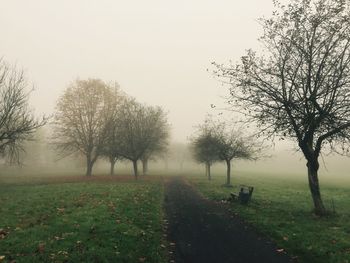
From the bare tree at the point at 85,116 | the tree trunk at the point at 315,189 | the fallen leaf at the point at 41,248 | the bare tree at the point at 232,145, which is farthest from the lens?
the bare tree at the point at 85,116

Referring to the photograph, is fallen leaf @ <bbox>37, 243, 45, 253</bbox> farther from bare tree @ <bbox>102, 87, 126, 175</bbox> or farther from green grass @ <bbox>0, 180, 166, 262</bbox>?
bare tree @ <bbox>102, 87, 126, 175</bbox>

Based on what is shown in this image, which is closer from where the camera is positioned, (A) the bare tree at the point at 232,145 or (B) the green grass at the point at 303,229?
(B) the green grass at the point at 303,229

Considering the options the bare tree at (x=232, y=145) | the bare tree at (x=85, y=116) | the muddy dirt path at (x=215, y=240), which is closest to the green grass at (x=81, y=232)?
the muddy dirt path at (x=215, y=240)

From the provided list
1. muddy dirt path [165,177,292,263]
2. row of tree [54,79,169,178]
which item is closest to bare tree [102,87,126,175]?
row of tree [54,79,169,178]

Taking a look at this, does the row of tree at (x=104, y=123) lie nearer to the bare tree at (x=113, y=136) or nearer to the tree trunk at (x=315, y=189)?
the bare tree at (x=113, y=136)

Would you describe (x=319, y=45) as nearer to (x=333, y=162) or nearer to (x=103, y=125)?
(x=103, y=125)

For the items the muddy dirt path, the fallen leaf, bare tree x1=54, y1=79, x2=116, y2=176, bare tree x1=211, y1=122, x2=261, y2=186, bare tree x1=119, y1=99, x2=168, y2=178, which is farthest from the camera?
bare tree x1=54, y1=79, x2=116, y2=176

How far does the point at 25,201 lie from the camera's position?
24484mm

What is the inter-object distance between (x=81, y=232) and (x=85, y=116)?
46.4m

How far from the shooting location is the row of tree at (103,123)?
A: 53.0 m

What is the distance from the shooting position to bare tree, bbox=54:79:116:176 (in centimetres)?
5694

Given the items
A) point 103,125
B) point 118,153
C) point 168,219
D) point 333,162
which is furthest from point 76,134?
point 333,162

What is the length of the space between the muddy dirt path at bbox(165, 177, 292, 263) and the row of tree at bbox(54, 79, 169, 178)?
1283 inches

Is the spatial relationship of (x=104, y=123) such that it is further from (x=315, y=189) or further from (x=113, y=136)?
(x=315, y=189)
